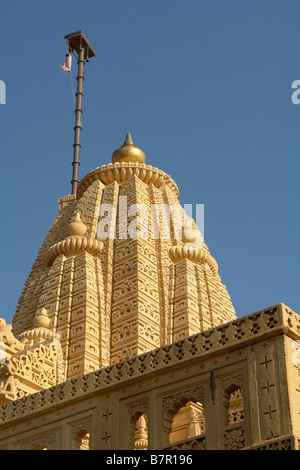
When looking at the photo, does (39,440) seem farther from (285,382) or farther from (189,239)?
(189,239)

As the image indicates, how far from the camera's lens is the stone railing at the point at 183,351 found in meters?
14.4

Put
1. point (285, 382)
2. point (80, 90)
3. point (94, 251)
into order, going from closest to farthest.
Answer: point (285, 382)
point (94, 251)
point (80, 90)

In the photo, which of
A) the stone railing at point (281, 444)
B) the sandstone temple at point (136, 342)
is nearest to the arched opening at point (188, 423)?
the sandstone temple at point (136, 342)

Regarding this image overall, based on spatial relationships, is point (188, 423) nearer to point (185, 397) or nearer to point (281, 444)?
point (185, 397)

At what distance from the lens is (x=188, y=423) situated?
2317 centimetres

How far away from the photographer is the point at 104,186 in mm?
37406

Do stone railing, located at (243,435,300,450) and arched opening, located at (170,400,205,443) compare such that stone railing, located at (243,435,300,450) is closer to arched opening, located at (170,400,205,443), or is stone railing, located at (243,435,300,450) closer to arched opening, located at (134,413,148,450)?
arched opening, located at (134,413,148,450)

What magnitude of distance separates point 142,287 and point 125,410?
14640 millimetres

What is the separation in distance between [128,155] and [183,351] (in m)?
23.3

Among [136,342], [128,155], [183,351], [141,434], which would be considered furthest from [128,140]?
[183,351]

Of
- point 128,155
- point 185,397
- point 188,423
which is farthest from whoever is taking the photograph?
point 128,155

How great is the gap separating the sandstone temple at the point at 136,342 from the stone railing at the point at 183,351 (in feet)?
0.07

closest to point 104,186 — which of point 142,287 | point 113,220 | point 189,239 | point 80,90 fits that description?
point 113,220

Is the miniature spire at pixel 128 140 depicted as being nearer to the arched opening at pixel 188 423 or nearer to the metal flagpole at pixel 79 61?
the metal flagpole at pixel 79 61
